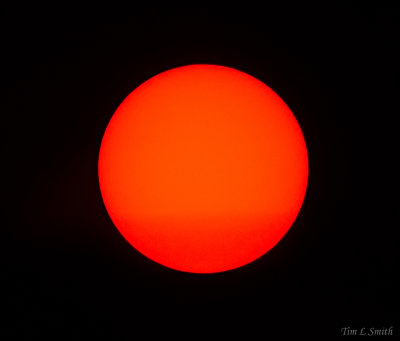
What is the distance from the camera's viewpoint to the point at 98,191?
5.59ft

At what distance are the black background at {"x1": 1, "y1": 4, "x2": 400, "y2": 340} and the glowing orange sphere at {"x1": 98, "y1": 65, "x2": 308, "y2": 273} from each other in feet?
1.31

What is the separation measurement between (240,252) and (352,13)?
4.35ft

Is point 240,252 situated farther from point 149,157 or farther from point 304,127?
point 304,127

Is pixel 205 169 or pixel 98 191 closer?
pixel 205 169

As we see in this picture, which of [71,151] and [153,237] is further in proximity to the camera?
[71,151]

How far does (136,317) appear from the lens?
1.72m

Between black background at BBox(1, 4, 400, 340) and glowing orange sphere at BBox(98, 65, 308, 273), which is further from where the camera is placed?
black background at BBox(1, 4, 400, 340)

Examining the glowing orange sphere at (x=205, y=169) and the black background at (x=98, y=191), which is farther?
the black background at (x=98, y=191)

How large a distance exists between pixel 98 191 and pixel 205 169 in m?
0.68

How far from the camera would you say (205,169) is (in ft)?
4.18

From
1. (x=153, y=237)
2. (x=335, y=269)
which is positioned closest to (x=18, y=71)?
(x=153, y=237)

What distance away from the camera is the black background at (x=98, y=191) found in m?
1.70

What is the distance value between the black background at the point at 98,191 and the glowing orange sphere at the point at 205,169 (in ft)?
1.31

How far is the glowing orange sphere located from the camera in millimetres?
1263
